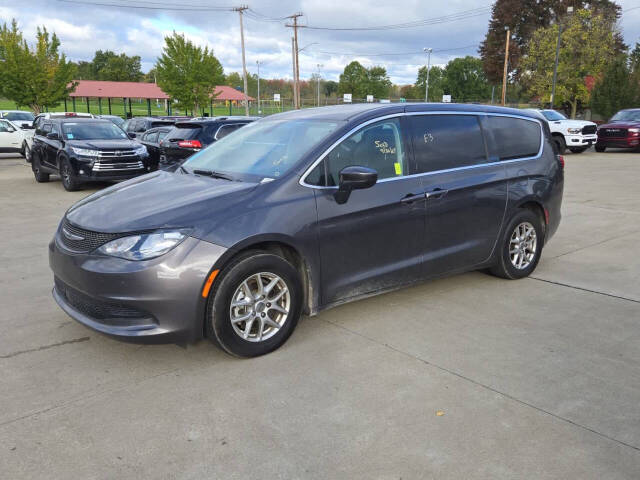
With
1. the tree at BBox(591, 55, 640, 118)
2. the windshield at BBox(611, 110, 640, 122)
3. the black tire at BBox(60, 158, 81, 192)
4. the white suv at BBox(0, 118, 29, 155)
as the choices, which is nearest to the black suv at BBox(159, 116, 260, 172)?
the black tire at BBox(60, 158, 81, 192)

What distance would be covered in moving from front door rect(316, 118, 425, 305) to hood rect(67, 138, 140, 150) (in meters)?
9.54

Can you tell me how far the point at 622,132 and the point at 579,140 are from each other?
6.51 ft

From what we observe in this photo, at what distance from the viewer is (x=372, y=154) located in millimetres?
4336

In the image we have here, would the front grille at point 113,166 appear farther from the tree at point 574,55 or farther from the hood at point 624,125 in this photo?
the tree at point 574,55

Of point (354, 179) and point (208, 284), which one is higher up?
point (354, 179)

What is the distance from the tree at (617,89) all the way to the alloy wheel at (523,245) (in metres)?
33.9

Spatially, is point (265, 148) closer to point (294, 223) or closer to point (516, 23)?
point (294, 223)

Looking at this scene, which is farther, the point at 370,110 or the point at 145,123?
the point at 145,123

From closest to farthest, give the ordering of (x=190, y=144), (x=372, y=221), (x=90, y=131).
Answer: (x=372, y=221), (x=190, y=144), (x=90, y=131)

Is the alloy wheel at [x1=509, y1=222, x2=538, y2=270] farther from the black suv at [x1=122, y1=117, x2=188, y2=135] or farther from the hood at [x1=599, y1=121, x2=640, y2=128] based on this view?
the hood at [x1=599, y1=121, x2=640, y2=128]

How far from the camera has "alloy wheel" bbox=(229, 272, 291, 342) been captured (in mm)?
3654

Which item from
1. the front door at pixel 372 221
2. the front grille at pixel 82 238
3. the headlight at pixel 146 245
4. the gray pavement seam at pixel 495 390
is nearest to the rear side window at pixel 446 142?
the front door at pixel 372 221

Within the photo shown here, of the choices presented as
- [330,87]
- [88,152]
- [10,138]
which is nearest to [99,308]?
[88,152]

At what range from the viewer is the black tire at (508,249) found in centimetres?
532
